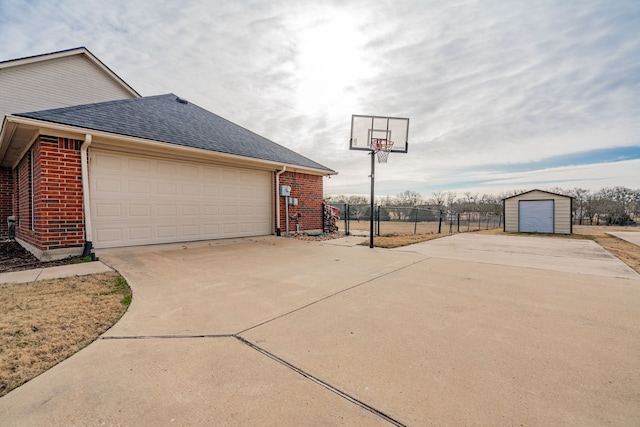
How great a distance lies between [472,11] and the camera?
6715 millimetres

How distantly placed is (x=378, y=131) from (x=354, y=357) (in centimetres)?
747

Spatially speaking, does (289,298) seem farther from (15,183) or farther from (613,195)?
(613,195)

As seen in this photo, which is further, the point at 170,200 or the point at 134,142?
the point at 170,200

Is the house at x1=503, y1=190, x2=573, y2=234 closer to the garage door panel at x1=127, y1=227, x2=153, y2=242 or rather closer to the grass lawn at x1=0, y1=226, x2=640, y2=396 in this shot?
the garage door panel at x1=127, y1=227, x2=153, y2=242

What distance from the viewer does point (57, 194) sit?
5684 millimetres

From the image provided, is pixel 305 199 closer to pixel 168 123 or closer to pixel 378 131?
pixel 378 131

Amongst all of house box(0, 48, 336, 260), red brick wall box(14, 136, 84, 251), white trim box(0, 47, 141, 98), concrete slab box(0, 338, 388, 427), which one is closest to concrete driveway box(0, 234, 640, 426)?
concrete slab box(0, 338, 388, 427)

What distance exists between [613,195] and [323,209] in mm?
24451

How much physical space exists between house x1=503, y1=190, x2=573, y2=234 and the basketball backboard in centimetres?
1066

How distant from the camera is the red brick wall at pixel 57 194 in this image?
219 inches

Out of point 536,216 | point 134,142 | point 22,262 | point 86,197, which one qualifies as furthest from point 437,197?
point 22,262

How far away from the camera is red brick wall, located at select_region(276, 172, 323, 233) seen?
1026cm

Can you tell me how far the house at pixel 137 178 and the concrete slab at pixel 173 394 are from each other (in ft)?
17.2

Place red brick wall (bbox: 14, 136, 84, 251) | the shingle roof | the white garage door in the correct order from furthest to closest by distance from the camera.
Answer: the white garage door < the shingle roof < red brick wall (bbox: 14, 136, 84, 251)
